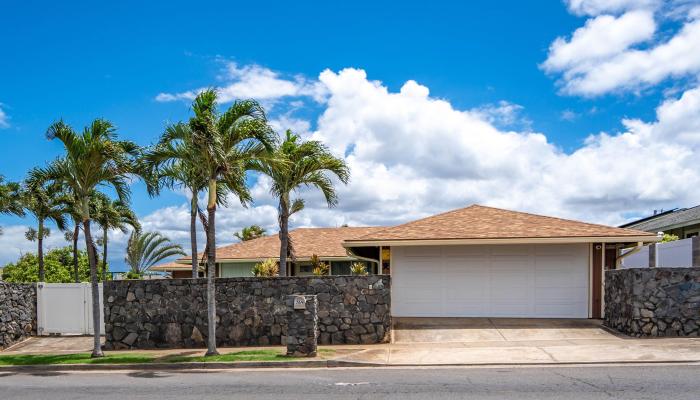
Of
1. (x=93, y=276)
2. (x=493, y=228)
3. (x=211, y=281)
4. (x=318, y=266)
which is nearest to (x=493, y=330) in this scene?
(x=493, y=228)

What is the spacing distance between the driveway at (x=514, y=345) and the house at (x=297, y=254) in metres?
11.0

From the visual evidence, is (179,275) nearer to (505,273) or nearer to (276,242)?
(276,242)

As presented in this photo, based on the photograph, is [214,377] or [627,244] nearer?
[214,377]

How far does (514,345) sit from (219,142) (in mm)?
8570

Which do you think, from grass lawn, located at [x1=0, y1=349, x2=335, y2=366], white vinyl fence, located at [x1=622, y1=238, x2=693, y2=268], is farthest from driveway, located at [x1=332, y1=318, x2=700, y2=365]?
white vinyl fence, located at [x1=622, y1=238, x2=693, y2=268]

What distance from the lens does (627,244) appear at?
755 inches

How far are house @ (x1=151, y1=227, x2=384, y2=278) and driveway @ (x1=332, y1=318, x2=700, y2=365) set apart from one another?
11.0 meters

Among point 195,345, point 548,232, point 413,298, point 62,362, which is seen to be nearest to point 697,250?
point 548,232

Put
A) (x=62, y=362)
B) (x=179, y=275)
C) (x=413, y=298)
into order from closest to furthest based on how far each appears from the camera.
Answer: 1. (x=62, y=362)
2. (x=413, y=298)
3. (x=179, y=275)

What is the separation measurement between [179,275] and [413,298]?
20.3m

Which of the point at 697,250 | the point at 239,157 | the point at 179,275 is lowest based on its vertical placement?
the point at 179,275

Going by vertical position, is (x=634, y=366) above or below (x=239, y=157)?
below

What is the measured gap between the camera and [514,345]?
1489cm

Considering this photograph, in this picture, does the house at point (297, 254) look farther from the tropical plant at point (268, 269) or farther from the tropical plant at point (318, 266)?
the tropical plant at point (268, 269)
